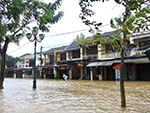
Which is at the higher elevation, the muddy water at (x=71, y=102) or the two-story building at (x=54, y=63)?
the two-story building at (x=54, y=63)

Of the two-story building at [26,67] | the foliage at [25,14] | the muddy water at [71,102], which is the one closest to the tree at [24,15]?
the foliage at [25,14]

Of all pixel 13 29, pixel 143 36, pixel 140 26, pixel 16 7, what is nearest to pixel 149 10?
pixel 140 26

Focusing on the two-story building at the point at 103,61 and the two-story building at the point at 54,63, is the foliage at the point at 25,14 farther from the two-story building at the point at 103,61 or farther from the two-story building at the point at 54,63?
the two-story building at the point at 54,63

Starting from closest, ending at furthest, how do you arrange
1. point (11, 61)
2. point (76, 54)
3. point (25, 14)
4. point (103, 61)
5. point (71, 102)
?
1. point (71, 102)
2. point (25, 14)
3. point (103, 61)
4. point (76, 54)
5. point (11, 61)

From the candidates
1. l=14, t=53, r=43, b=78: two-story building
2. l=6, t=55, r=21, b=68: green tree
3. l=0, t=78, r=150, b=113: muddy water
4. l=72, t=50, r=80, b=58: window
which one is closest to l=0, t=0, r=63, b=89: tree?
l=0, t=78, r=150, b=113: muddy water

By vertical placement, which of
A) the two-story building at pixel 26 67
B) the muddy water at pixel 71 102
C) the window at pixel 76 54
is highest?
the window at pixel 76 54

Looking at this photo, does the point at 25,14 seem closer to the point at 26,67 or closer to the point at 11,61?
the point at 26,67

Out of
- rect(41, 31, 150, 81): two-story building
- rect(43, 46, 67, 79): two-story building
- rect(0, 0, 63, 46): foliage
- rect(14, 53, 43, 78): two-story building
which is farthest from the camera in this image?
rect(14, 53, 43, 78): two-story building

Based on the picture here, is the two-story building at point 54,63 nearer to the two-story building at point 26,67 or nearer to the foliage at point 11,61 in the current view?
the two-story building at point 26,67

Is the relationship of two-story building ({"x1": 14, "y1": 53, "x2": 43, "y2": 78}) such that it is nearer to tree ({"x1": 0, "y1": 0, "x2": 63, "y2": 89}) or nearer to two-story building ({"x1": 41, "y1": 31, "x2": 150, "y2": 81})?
two-story building ({"x1": 41, "y1": 31, "x2": 150, "y2": 81})

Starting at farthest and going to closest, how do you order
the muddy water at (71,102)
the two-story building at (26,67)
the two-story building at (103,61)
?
the two-story building at (26,67) < the two-story building at (103,61) < the muddy water at (71,102)

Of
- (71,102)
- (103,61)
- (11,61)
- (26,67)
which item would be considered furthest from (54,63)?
(71,102)

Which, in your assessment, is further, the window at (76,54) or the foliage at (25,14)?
the window at (76,54)

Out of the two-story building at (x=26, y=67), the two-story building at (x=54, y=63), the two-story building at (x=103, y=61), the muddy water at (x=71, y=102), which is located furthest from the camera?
the two-story building at (x=26, y=67)
